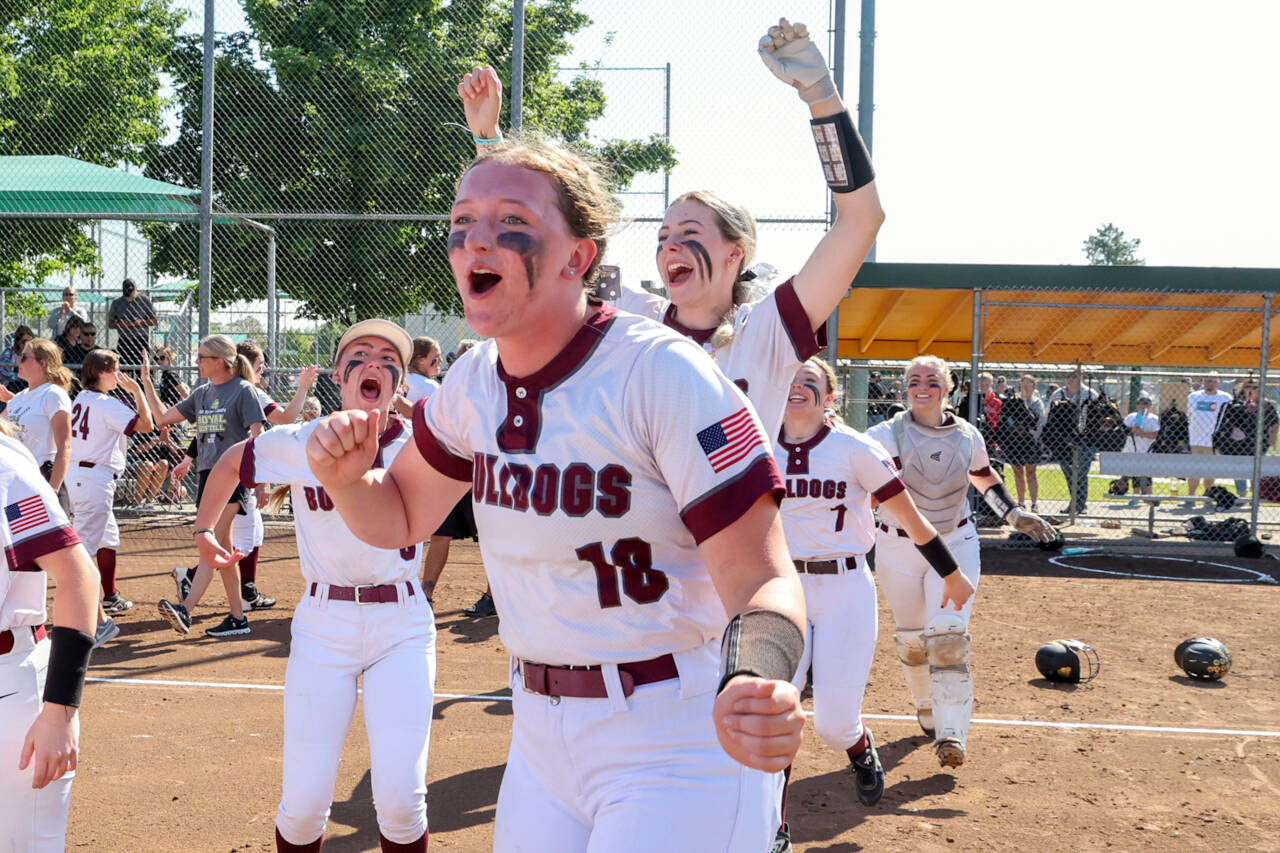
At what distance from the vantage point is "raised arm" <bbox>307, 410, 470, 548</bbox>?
229 cm

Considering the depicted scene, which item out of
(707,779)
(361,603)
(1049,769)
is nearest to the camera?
(707,779)

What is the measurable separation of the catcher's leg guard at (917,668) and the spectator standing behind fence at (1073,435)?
10.4m

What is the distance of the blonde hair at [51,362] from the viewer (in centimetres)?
861

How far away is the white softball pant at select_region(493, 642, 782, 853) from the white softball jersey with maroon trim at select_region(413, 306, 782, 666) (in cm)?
9

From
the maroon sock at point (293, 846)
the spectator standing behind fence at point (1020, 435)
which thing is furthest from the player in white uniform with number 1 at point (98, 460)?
the spectator standing behind fence at point (1020, 435)

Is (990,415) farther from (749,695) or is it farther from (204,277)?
(749,695)

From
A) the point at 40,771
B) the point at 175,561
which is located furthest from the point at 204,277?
the point at 40,771

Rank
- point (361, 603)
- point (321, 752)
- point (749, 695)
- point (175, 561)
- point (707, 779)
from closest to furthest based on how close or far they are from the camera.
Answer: point (749, 695), point (707, 779), point (321, 752), point (361, 603), point (175, 561)

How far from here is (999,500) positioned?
6.86 m

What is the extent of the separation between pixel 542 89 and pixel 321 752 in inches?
541

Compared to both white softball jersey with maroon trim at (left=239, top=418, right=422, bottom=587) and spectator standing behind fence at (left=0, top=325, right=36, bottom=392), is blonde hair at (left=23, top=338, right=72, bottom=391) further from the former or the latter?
spectator standing behind fence at (left=0, top=325, right=36, bottom=392)

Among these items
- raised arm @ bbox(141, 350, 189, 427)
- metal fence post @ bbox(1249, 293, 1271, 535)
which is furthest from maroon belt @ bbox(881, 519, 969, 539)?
metal fence post @ bbox(1249, 293, 1271, 535)

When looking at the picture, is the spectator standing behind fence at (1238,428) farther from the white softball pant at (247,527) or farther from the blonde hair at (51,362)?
the blonde hair at (51,362)

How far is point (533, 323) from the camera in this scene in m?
2.23
